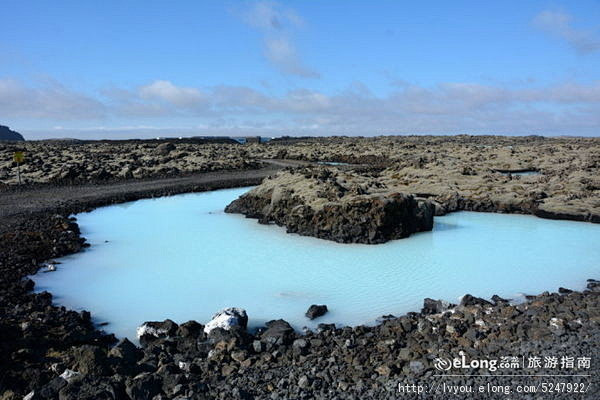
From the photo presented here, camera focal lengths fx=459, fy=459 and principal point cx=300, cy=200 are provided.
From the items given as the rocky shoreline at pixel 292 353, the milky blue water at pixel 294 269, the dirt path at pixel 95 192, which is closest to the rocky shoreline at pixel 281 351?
the rocky shoreline at pixel 292 353

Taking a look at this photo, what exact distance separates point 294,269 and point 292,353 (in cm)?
518

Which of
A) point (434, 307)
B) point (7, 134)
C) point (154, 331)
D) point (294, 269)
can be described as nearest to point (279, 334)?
point (154, 331)

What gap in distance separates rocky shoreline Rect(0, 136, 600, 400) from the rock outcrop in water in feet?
20.2

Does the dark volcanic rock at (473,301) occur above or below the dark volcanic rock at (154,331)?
above

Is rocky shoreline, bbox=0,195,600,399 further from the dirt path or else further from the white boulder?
the dirt path

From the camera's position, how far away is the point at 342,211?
15.1m

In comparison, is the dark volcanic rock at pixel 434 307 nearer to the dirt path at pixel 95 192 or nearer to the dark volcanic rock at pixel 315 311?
the dark volcanic rock at pixel 315 311

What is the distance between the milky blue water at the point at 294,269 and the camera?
9125 millimetres

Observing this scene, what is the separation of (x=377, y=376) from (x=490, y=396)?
1306 mm

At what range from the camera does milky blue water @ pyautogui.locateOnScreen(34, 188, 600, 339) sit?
9125mm

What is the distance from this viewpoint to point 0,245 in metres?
12.4

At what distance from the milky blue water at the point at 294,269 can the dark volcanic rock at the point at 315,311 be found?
14 centimetres
